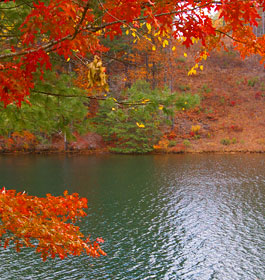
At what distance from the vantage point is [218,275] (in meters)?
6.98

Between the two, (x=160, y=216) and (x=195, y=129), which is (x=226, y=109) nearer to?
(x=195, y=129)

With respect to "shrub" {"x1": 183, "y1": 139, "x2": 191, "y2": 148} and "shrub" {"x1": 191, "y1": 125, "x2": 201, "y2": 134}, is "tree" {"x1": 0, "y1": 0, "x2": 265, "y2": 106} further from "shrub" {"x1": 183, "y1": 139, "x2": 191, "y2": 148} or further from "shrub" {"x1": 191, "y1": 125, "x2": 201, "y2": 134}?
"shrub" {"x1": 191, "y1": 125, "x2": 201, "y2": 134}

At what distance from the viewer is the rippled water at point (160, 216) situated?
23.8 ft

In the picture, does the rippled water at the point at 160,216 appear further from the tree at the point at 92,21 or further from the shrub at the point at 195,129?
the shrub at the point at 195,129

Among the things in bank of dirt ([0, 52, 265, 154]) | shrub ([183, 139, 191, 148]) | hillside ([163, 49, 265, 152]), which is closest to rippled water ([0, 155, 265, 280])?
shrub ([183, 139, 191, 148])

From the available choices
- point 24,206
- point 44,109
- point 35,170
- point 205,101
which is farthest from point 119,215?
point 205,101

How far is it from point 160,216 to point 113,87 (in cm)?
1806

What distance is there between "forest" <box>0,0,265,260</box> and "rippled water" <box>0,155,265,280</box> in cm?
76

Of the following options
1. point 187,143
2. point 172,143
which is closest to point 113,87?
point 172,143

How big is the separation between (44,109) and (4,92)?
7.15 feet

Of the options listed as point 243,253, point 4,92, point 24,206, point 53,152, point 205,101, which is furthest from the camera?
point 205,101

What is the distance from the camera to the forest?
1.97 metres

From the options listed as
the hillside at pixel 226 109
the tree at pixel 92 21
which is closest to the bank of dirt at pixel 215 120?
the hillside at pixel 226 109

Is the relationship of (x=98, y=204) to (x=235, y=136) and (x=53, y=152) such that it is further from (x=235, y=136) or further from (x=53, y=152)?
(x=235, y=136)
